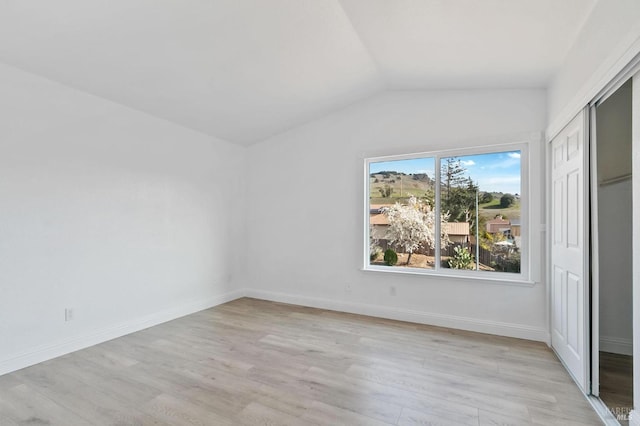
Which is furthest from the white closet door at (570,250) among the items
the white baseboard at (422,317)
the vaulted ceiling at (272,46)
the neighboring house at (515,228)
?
the vaulted ceiling at (272,46)

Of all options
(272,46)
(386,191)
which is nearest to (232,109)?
(272,46)

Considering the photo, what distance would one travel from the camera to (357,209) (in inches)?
171

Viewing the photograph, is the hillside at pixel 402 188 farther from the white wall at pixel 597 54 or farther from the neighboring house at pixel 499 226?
the white wall at pixel 597 54

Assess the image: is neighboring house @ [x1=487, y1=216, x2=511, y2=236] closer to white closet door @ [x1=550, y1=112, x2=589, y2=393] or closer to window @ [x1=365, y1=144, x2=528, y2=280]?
window @ [x1=365, y1=144, x2=528, y2=280]

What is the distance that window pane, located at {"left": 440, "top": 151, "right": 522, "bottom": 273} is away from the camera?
354cm

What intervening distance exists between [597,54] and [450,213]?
212 centimetres

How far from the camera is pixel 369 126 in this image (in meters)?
4.27

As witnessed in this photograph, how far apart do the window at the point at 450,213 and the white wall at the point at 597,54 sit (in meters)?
0.89

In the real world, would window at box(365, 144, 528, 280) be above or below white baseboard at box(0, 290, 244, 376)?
above

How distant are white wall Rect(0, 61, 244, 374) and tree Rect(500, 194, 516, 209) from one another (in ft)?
12.6

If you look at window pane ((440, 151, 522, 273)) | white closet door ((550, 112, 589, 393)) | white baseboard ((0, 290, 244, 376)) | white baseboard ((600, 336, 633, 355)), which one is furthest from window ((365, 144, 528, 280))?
white baseboard ((0, 290, 244, 376))

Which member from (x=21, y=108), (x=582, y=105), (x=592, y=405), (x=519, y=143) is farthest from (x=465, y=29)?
(x=21, y=108)

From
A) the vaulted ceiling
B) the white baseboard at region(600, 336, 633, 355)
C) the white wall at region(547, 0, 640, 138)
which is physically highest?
the vaulted ceiling

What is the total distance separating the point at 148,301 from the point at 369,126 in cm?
356
